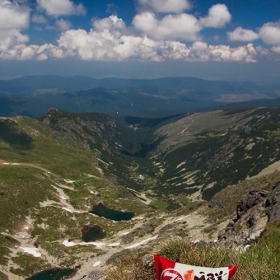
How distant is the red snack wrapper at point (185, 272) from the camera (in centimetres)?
1120

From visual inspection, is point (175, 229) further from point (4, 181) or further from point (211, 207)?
point (4, 181)

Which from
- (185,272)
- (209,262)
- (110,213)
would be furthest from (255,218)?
(110,213)

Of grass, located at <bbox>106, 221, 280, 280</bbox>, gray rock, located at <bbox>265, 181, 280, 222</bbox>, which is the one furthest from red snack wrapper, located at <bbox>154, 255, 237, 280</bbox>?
gray rock, located at <bbox>265, 181, 280, 222</bbox>

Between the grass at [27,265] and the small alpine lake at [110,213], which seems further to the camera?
the small alpine lake at [110,213]

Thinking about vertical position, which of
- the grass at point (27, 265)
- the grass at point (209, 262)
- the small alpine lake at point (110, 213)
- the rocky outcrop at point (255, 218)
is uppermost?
the grass at point (209, 262)

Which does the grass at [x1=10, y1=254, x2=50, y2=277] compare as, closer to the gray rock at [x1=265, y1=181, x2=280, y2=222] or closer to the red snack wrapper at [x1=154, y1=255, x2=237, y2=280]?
the gray rock at [x1=265, y1=181, x2=280, y2=222]

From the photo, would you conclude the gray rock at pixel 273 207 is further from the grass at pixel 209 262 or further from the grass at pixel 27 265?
the grass at pixel 27 265

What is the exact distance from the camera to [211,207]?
102m

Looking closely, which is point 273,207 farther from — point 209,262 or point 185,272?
point 185,272

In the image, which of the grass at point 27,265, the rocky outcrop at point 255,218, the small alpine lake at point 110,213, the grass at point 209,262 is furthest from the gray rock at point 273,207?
the small alpine lake at point 110,213

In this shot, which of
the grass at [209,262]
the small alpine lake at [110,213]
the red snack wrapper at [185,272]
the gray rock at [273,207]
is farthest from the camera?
the small alpine lake at [110,213]

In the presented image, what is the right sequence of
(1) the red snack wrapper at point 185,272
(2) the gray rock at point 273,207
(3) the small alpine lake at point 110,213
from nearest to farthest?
(1) the red snack wrapper at point 185,272
(2) the gray rock at point 273,207
(3) the small alpine lake at point 110,213

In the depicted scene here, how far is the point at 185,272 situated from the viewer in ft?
37.0

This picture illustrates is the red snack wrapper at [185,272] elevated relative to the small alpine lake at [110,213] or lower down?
elevated
